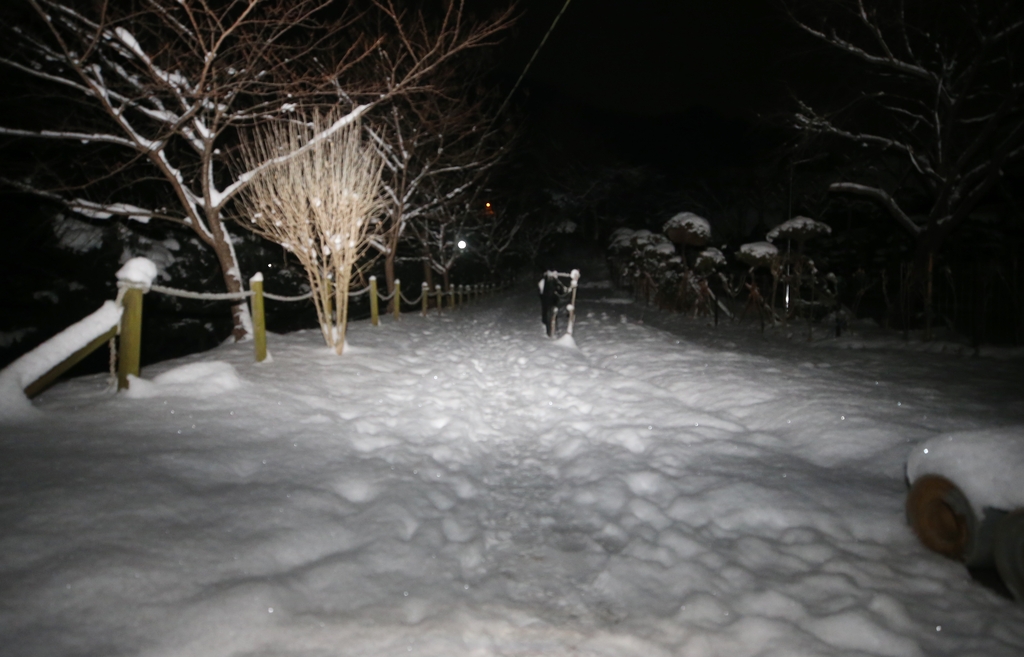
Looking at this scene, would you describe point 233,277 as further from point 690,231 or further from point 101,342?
point 690,231

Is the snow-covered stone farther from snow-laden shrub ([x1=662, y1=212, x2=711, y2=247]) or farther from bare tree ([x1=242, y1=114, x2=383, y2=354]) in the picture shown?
bare tree ([x1=242, y1=114, x2=383, y2=354])

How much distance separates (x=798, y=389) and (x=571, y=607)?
4.64 meters

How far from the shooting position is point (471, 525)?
3.04 m

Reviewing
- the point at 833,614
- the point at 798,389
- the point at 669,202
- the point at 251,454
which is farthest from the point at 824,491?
the point at 669,202

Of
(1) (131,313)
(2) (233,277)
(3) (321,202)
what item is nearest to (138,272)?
(1) (131,313)

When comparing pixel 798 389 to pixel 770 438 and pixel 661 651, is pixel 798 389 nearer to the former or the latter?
pixel 770 438

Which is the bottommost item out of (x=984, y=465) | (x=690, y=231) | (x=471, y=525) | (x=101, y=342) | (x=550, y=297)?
(x=471, y=525)

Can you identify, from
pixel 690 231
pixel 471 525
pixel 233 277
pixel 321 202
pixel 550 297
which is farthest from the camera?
pixel 690 231

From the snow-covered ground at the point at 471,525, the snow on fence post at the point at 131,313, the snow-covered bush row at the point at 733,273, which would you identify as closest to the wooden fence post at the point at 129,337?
the snow on fence post at the point at 131,313

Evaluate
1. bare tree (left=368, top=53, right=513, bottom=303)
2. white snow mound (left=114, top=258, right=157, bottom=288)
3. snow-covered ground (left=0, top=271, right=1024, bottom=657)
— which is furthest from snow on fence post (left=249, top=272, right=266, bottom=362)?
bare tree (left=368, top=53, right=513, bottom=303)

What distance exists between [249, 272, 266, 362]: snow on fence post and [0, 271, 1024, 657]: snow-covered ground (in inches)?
44.1

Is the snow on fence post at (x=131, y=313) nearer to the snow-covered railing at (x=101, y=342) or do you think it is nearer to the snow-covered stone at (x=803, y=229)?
the snow-covered railing at (x=101, y=342)

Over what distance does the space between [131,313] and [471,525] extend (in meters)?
3.66

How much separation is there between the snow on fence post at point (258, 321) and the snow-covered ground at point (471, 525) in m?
1.12
